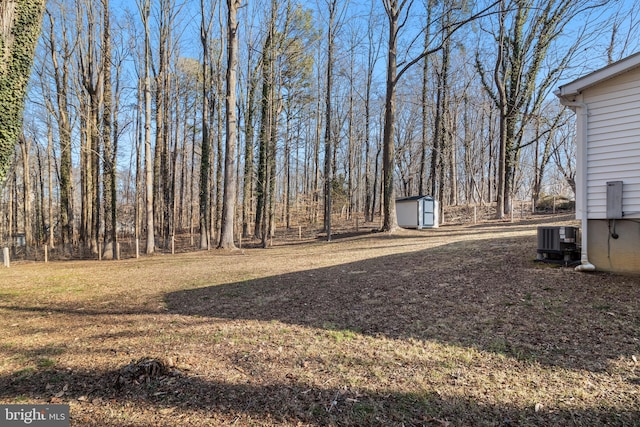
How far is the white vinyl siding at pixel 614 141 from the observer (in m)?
5.35

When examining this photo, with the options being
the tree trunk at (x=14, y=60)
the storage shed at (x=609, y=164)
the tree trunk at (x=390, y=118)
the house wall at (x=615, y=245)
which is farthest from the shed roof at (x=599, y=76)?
the tree trunk at (x=14, y=60)

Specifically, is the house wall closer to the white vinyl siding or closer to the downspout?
the downspout

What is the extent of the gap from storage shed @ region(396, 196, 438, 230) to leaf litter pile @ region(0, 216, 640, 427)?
10.1 metres

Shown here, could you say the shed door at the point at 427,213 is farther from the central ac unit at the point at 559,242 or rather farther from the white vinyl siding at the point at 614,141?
the white vinyl siding at the point at 614,141

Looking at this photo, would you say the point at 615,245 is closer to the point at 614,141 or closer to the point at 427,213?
the point at 614,141

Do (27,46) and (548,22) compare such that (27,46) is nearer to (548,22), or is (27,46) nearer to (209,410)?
(209,410)

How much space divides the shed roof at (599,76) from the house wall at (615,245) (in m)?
2.44

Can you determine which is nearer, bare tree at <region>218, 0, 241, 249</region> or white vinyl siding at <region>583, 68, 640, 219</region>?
white vinyl siding at <region>583, 68, 640, 219</region>

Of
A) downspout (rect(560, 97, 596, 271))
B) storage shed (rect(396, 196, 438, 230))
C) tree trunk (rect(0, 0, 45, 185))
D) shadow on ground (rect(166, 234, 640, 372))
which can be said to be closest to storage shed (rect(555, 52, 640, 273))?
downspout (rect(560, 97, 596, 271))

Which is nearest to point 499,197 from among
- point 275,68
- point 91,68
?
point 275,68

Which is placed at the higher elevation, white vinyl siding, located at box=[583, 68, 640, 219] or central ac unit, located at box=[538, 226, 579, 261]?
white vinyl siding, located at box=[583, 68, 640, 219]

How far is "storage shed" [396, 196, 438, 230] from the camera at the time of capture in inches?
656
